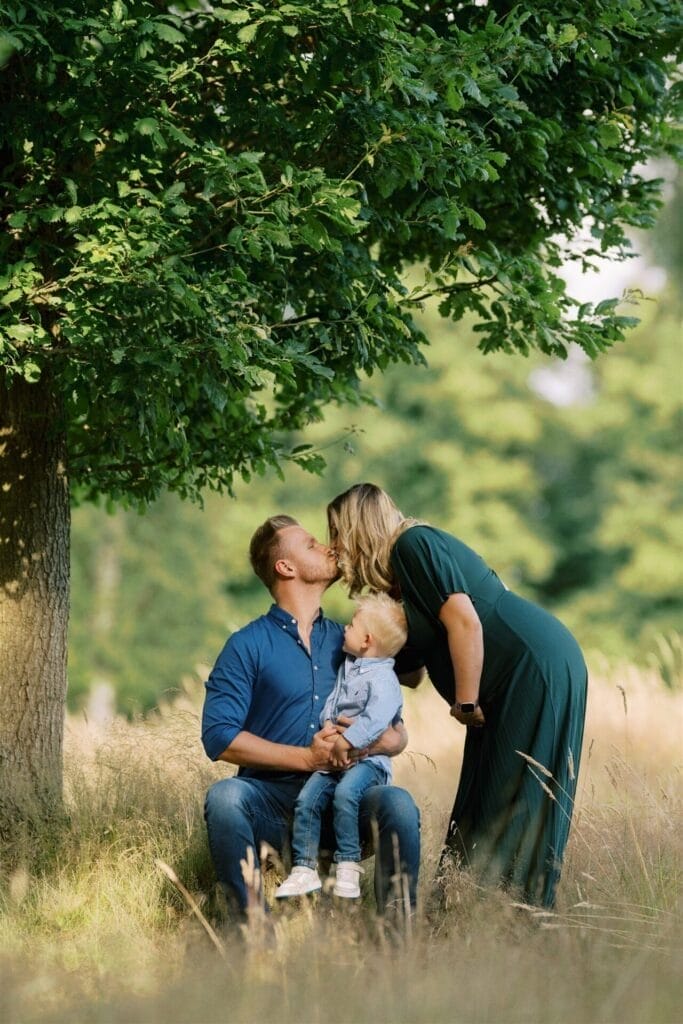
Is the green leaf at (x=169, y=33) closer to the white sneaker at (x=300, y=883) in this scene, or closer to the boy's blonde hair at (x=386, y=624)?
the boy's blonde hair at (x=386, y=624)

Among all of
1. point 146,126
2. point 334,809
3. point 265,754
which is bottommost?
point 334,809

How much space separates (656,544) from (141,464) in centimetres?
1652

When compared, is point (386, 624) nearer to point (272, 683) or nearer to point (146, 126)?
point (272, 683)

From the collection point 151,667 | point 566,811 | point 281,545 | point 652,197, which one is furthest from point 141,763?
point 151,667

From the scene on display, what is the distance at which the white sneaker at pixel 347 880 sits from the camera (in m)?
4.32

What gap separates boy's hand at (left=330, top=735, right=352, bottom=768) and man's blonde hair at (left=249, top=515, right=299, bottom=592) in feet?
2.56

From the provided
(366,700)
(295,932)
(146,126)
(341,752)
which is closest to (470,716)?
(366,700)

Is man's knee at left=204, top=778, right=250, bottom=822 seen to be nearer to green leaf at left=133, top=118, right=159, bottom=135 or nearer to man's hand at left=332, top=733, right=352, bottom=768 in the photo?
man's hand at left=332, top=733, right=352, bottom=768

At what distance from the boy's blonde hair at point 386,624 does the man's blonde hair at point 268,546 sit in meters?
0.52

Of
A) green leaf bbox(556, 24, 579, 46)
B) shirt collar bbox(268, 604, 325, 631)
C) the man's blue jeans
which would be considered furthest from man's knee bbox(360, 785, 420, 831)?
green leaf bbox(556, 24, 579, 46)

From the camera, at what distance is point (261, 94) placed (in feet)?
16.6

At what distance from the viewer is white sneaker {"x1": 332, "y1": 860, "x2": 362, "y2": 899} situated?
14.2 feet

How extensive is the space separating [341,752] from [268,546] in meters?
0.95

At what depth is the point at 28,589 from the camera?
5969mm
